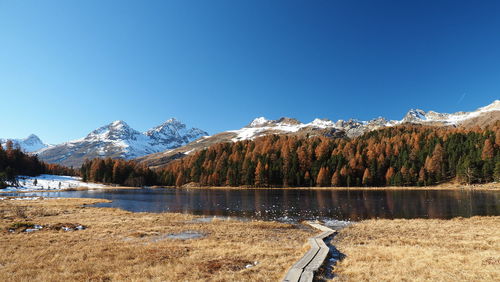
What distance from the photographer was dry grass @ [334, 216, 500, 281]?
1664 centimetres

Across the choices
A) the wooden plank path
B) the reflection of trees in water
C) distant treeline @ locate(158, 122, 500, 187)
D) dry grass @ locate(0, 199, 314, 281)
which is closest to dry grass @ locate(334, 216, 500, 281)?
the wooden plank path

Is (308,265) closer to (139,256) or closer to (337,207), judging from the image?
(139,256)

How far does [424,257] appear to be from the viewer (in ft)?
67.9

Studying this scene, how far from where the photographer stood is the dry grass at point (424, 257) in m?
16.6

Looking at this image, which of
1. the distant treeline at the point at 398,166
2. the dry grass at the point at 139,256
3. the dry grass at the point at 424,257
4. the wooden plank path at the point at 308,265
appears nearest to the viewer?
the wooden plank path at the point at 308,265

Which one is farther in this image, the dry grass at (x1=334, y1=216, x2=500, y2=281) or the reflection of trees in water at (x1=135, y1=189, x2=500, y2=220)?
the reflection of trees in water at (x1=135, y1=189, x2=500, y2=220)

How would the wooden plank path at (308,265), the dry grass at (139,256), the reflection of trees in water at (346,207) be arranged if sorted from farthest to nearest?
the reflection of trees in water at (346,207)
the dry grass at (139,256)
the wooden plank path at (308,265)

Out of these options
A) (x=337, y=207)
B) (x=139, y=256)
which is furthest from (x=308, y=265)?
(x=337, y=207)

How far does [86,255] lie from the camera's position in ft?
71.0

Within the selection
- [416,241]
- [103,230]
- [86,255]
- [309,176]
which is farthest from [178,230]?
[309,176]

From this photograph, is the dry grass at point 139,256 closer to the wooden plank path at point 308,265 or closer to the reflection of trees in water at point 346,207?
the wooden plank path at point 308,265

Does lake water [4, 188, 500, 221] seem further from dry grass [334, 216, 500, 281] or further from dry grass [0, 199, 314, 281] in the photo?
dry grass [0, 199, 314, 281]

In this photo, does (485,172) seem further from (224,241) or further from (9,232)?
(9,232)

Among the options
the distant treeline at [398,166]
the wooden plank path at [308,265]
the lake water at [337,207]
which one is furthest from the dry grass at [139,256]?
the distant treeline at [398,166]
